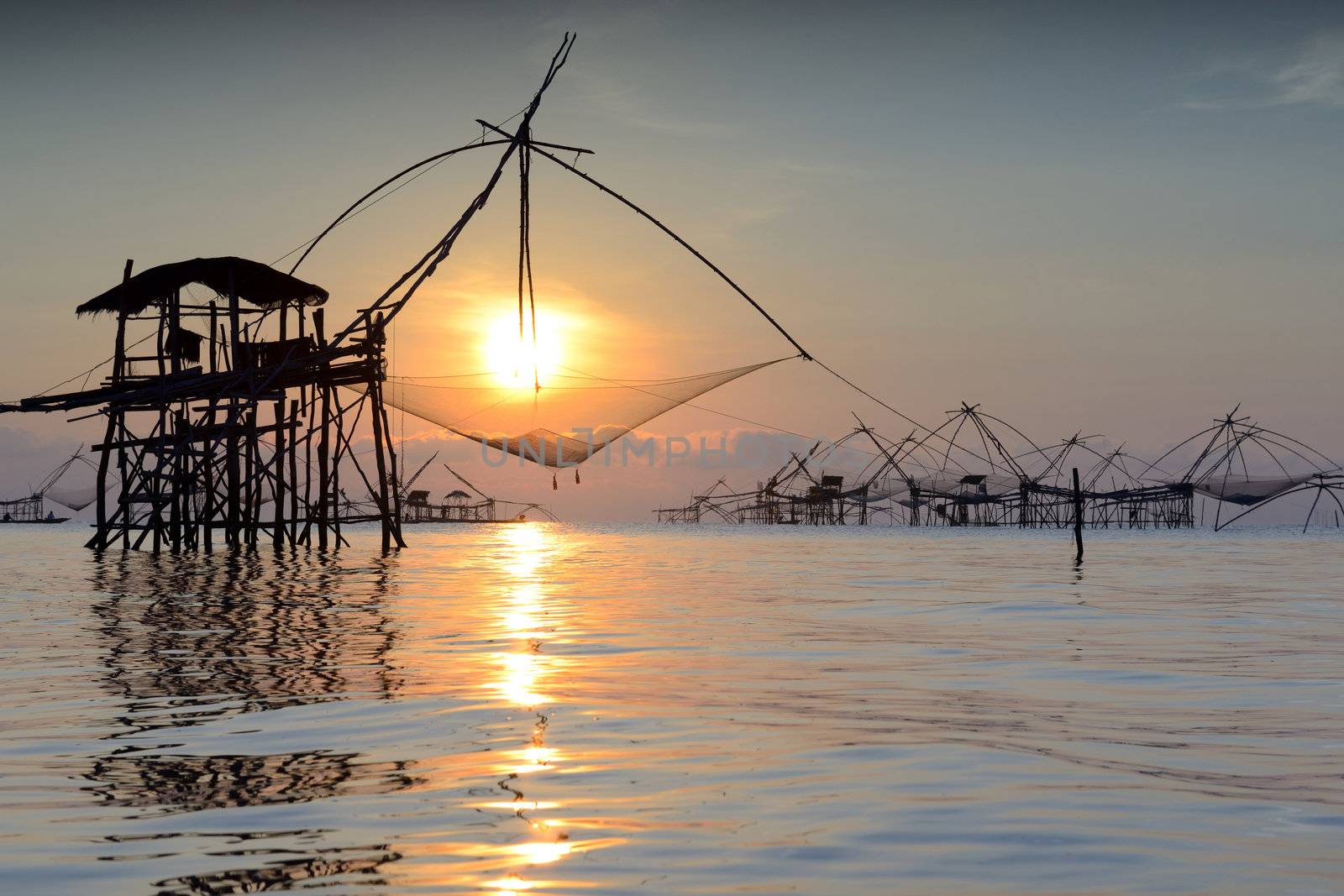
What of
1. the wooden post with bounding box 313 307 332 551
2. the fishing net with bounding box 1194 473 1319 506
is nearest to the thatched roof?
the wooden post with bounding box 313 307 332 551

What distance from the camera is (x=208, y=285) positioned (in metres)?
31.2

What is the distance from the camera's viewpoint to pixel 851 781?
17.8 ft

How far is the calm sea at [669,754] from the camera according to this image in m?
4.21

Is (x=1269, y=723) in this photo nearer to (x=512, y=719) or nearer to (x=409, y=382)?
(x=512, y=719)

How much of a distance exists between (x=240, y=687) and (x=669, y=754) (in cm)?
357

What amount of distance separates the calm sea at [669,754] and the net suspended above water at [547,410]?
14.2 meters

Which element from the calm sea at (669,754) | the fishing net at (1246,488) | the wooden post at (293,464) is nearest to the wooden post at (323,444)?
the wooden post at (293,464)

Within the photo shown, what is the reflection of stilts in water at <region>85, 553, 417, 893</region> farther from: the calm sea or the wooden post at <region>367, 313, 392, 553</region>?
the wooden post at <region>367, 313, 392, 553</region>

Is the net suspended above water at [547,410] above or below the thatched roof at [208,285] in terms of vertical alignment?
below

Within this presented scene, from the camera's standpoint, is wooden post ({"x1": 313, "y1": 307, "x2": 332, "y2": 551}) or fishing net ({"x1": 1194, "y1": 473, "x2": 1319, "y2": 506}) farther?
fishing net ({"x1": 1194, "y1": 473, "x2": 1319, "y2": 506})

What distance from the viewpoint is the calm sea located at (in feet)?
13.8

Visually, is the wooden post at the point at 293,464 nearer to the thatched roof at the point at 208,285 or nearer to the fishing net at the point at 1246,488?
Answer: the thatched roof at the point at 208,285

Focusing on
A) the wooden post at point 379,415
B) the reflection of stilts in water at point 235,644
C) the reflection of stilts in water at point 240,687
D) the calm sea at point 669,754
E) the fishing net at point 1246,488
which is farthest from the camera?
the fishing net at point 1246,488

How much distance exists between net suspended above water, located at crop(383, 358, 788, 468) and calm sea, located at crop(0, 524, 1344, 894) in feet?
46.5
